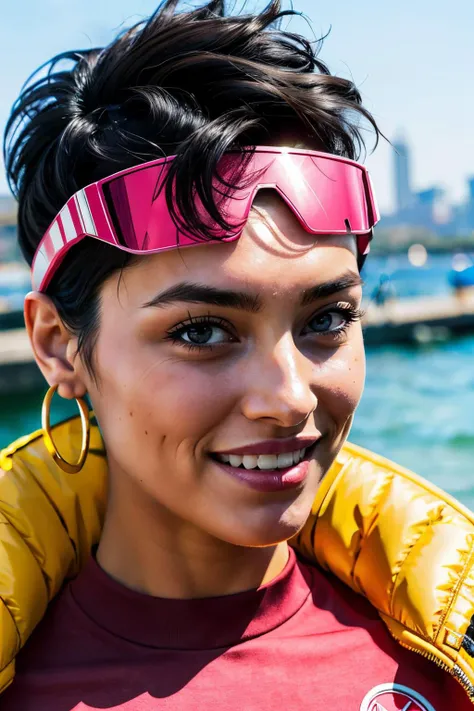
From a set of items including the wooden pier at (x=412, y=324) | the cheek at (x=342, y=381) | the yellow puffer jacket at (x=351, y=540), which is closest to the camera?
the cheek at (x=342, y=381)

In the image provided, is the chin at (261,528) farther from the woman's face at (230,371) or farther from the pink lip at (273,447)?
the pink lip at (273,447)

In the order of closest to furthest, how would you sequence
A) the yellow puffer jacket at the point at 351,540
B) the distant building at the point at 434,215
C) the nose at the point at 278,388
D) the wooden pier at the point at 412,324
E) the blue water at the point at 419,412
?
the nose at the point at 278,388, the yellow puffer jacket at the point at 351,540, the blue water at the point at 419,412, the wooden pier at the point at 412,324, the distant building at the point at 434,215

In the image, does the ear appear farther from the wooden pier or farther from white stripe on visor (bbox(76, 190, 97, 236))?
the wooden pier

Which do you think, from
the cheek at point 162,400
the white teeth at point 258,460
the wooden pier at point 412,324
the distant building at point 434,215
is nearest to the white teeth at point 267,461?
the white teeth at point 258,460

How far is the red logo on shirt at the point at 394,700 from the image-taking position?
164 cm

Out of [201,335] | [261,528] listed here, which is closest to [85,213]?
[201,335]

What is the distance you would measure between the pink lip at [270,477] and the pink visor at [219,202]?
46cm

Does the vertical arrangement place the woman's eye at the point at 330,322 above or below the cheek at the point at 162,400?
above

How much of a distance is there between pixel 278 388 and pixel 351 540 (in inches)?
28.8

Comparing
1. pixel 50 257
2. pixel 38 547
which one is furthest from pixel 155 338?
pixel 38 547

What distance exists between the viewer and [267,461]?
1531 mm

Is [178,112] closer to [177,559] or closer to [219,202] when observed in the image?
[219,202]

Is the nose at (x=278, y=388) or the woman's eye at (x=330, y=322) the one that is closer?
the nose at (x=278, y=388)

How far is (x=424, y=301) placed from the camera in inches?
888
